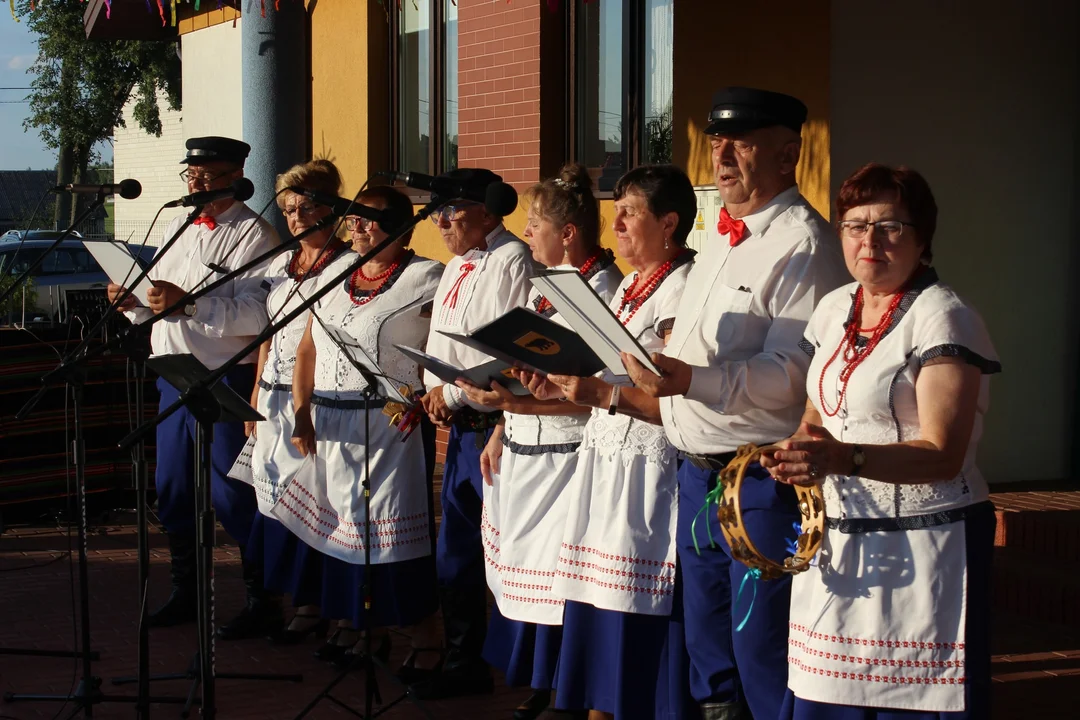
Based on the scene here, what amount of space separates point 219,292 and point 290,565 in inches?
52.5

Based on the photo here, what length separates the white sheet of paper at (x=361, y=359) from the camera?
4.73m

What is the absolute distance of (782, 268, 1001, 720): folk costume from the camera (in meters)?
3.10

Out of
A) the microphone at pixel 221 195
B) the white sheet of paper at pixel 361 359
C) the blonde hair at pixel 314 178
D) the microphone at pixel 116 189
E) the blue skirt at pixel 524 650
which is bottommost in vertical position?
the blue skirt at pixel 524 650

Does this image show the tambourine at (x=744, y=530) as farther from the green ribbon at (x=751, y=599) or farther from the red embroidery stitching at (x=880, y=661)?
the red embroidery stitching at (x=880, y=661)

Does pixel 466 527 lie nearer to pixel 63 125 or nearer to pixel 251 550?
pixel 251 550

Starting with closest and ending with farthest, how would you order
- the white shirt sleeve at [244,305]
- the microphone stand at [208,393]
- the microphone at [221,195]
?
the microphone stand at [208,393] → the microphone at [221,195] → the white shirt sleeve at [244,305]

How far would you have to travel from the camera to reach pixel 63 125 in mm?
36781

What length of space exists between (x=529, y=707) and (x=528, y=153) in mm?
4679

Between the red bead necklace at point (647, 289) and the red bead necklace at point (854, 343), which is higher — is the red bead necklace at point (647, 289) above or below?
above

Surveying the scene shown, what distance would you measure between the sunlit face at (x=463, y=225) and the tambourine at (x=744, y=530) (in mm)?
2112

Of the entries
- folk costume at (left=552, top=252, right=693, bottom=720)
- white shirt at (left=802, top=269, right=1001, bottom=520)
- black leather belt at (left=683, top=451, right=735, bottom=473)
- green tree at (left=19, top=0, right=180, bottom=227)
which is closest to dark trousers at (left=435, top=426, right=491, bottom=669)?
folk costume at (left=552, top=252, right=693, bottom=720)

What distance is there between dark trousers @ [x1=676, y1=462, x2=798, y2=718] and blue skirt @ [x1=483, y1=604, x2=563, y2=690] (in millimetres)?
800

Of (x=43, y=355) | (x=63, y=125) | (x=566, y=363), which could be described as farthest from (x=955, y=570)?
(x=63, y=125)

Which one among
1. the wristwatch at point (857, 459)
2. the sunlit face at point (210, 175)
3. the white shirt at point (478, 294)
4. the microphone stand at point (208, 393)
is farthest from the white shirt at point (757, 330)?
the sunlit face at point (210, 175)
